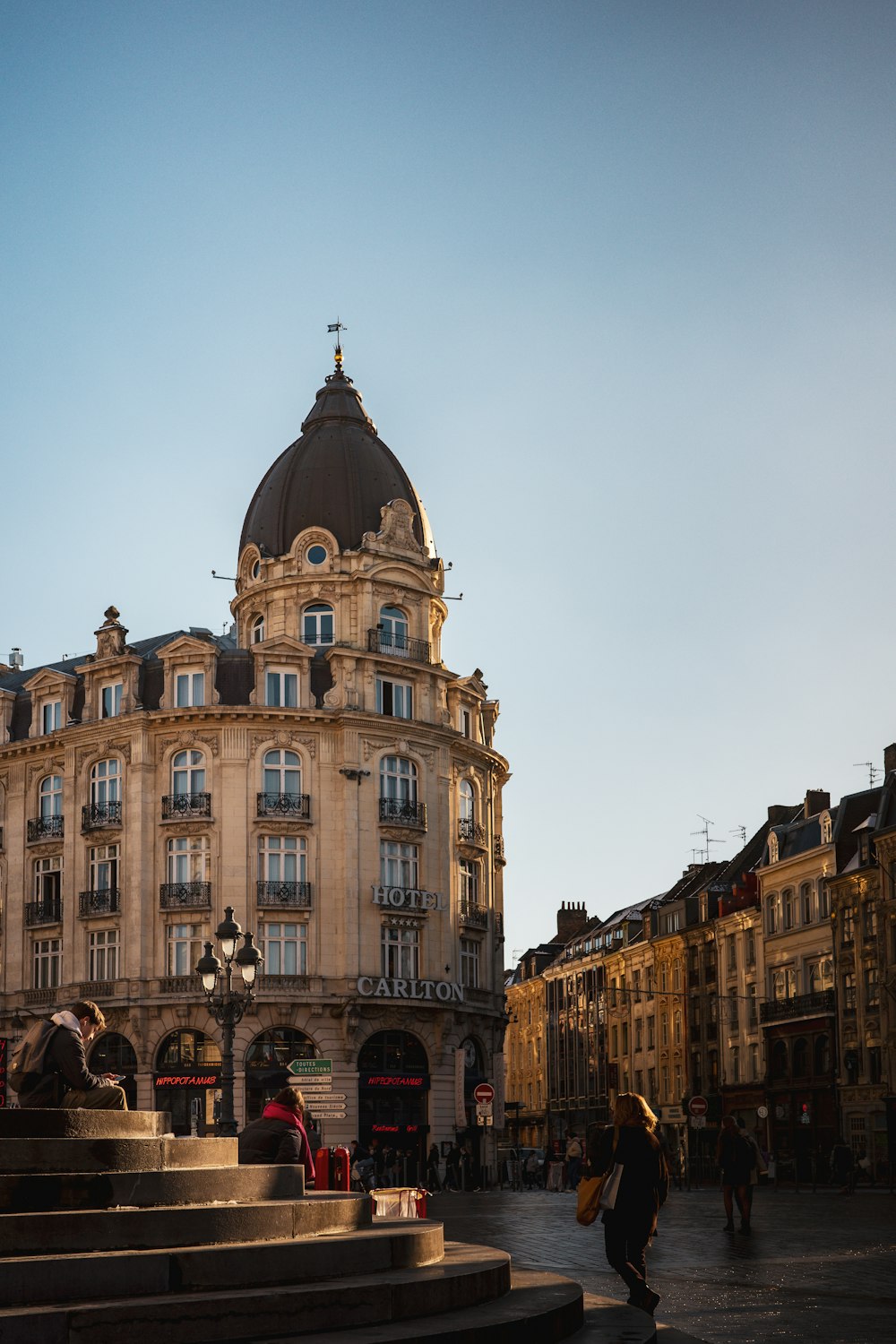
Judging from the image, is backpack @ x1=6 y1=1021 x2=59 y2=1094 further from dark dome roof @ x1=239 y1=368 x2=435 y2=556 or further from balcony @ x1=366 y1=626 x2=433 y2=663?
dark dome roof @ x1=239 y1=368 x2=435 y2=556

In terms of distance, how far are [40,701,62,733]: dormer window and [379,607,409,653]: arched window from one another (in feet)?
40.1

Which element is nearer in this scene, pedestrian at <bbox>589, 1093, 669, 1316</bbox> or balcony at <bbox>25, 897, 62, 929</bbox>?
pedestrian at <bbox>589, 1093, 669, 1316</bbox>

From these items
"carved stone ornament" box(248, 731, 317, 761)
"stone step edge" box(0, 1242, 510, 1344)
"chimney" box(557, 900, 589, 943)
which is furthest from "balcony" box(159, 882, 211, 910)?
"chimney" box(557, 900, 589, 943)

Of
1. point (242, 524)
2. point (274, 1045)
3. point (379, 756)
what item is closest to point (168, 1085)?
point (274, 1045)

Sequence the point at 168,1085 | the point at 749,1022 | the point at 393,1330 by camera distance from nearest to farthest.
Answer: the point at 393,1330
the point at 168,1085
the point at 749,1022

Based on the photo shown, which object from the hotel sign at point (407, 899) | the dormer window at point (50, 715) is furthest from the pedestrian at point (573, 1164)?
the dormer window at point (50, 715)

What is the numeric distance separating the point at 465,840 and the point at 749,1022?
2242cm

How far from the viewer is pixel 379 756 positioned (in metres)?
62.5

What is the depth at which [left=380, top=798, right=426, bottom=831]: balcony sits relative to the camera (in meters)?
62.2

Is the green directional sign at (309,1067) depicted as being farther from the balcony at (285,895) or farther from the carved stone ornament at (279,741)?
the carved stone ornament at (279,741)

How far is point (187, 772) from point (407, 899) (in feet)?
29.0

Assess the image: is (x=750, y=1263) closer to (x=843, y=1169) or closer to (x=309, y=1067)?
(x=843, y=1169)

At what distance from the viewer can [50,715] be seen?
65688mm

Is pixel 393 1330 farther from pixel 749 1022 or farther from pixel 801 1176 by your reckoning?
pixel 749 1022
